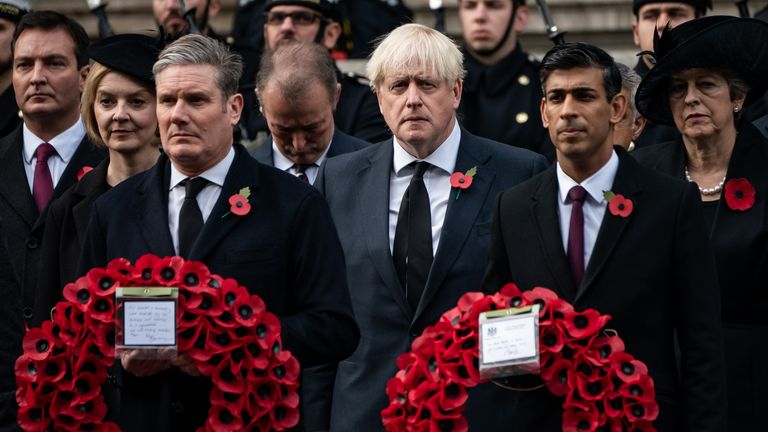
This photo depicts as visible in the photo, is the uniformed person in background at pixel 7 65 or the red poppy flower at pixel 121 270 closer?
the red poppy flower at pixel 121 270

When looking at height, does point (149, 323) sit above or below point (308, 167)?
below

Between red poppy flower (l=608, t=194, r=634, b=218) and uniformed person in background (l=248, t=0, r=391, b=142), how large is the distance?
3.89 metres

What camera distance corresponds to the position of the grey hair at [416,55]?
32.0 ft

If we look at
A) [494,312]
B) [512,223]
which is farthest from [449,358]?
[512,223]

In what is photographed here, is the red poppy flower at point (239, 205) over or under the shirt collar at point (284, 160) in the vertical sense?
under

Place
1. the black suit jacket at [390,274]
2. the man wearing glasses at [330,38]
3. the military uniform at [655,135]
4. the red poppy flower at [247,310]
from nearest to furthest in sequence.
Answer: the red poppy flower at [247,310] < the black suit jacket at [390,274] < the military uniform at [655,135] < the man wearing glasses at [330,38]

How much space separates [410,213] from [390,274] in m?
0.32

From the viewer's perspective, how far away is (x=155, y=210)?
851 centimetres

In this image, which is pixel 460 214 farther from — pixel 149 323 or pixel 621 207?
A: pixel 149 323

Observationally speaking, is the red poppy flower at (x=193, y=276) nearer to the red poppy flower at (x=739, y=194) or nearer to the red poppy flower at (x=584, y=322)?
the red poppy flower at (x=584, y=322)

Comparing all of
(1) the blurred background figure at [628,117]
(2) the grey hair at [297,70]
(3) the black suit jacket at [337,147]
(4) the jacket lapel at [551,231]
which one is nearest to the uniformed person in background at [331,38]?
(2) the grey hair at [297,70]

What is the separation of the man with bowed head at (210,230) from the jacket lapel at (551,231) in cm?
86

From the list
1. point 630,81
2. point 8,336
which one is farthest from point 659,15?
point 8,336

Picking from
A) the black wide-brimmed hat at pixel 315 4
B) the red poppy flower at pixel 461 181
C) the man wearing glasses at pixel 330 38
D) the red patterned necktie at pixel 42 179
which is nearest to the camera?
the red poppy flower at pixel 461 181
